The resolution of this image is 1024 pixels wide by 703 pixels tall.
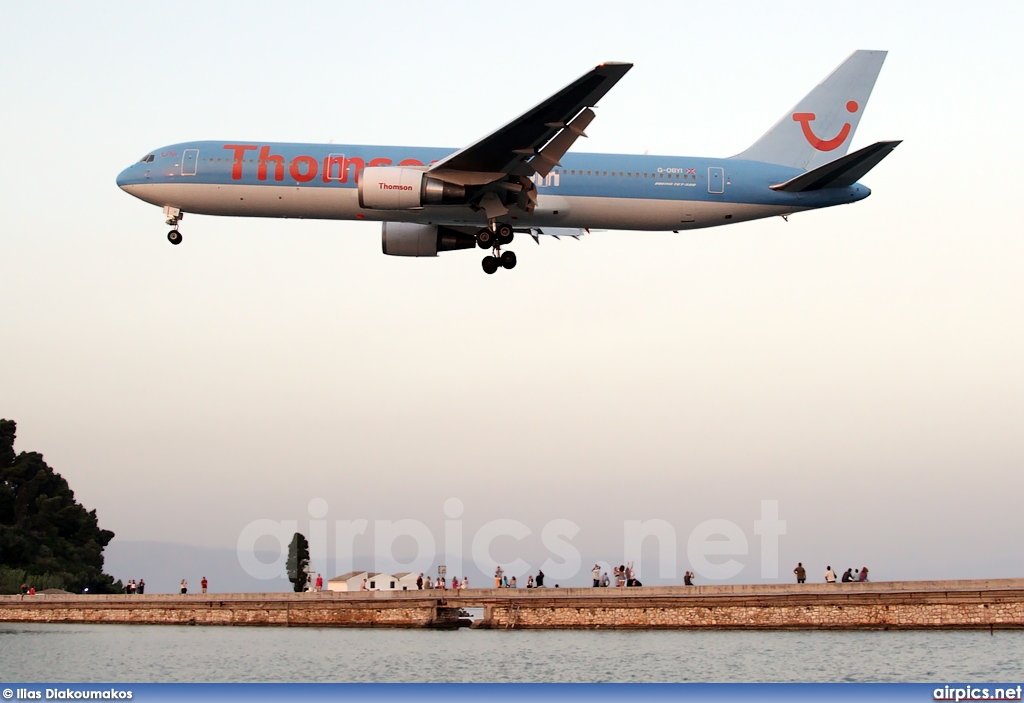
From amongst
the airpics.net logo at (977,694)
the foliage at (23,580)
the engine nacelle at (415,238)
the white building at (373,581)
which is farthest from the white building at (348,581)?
the airpics.net logo at (977,694)

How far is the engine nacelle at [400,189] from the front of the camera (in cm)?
3741

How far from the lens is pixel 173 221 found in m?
41.0

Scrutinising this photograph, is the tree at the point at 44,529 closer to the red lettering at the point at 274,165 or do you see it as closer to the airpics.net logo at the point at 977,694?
the red lettering at the point at 274,165

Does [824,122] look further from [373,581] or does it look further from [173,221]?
[373,581]

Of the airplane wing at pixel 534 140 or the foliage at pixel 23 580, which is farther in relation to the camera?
the foliage at pixel 23 580

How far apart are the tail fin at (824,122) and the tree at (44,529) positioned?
5470 cm

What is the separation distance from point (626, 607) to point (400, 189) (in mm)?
19670

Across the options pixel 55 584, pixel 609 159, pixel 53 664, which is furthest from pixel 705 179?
pixel 55 584

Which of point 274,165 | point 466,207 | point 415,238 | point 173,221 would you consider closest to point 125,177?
point 173,221

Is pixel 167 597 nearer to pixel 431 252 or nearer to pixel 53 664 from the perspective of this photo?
pixel 53 664

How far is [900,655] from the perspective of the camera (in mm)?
40312

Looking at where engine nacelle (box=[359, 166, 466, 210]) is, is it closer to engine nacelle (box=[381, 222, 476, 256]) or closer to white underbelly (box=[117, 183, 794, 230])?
white underbelly (box=[117, 183, 794, 230])

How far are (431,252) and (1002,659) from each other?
23.1 meters

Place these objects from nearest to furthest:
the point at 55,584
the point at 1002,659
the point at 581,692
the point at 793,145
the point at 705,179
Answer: the point at 581,692 < the point at 1002,659 < the point at 705,179 < the point at 793,145 < the point at 55,584
